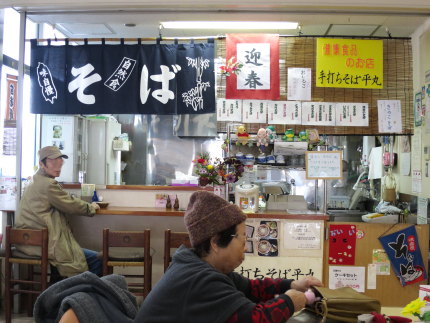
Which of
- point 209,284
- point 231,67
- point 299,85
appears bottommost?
point 209,284

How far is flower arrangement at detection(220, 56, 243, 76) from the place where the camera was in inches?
192

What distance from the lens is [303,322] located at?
1861mm

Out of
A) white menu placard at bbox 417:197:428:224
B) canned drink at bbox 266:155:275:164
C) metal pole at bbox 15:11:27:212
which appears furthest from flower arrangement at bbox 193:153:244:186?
white menu placard at bbox 417:197:428:224

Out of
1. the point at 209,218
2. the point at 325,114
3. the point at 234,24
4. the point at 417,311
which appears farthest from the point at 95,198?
the point at 417,311

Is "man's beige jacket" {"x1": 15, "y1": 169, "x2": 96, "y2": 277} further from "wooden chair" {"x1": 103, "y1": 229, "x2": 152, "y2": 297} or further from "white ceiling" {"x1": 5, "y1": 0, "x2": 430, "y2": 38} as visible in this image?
"white ceiling" {"x1": 5, "y1": 0, "x2": 430, "y2": 38}

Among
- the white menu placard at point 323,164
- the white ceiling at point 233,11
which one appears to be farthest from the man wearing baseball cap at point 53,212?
the white menu placard at point 323,164

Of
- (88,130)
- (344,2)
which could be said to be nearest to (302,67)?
(344,2)

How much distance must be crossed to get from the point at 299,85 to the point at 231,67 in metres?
0.82

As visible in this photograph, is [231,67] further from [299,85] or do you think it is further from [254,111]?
[299,85]

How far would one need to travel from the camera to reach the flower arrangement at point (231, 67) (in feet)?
16.0

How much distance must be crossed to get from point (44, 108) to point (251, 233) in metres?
2.79

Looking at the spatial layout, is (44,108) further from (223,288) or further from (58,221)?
(223,288)

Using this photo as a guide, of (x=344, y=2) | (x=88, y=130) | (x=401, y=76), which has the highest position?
(x=344, y=2)

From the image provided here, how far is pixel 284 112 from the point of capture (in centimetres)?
496
